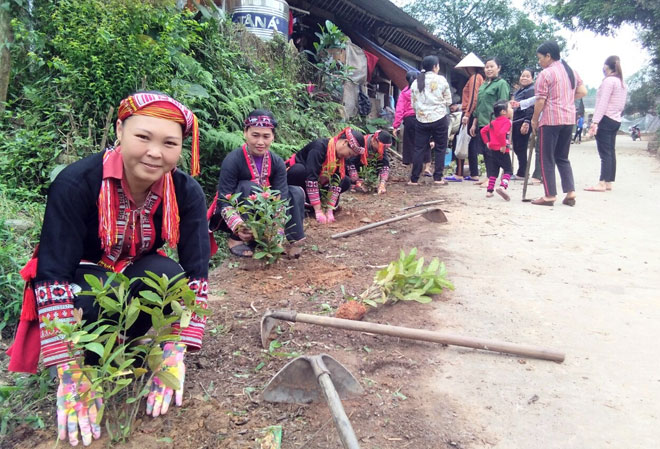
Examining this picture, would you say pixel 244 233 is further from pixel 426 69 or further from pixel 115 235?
pixel 426 69

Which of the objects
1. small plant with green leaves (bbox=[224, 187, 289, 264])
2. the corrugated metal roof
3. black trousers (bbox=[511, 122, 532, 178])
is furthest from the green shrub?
the corrugated metal roof

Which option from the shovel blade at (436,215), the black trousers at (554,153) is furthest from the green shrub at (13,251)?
the black trousers at (554,153)

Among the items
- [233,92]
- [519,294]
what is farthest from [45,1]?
[519,294]

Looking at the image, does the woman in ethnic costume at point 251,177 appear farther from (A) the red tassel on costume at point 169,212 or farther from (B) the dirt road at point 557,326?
(A) the red tassel on costume at point 169,212

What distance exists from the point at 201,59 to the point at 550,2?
20.5 meters

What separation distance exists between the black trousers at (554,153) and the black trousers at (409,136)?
2.33m

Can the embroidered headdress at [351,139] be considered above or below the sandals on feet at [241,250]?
above

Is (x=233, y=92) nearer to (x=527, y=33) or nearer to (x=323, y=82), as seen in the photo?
(x=323, y=82)

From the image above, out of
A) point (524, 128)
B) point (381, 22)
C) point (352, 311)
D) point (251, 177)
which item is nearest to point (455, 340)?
point (352, 311)

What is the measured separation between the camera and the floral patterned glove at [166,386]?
177cm

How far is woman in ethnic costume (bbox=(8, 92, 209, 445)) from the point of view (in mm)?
1634

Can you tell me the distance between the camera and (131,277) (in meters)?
1.98

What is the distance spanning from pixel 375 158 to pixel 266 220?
344cm

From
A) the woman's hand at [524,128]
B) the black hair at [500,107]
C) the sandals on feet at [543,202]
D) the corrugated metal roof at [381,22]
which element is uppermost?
the corrugated metal roof at [381,22]
